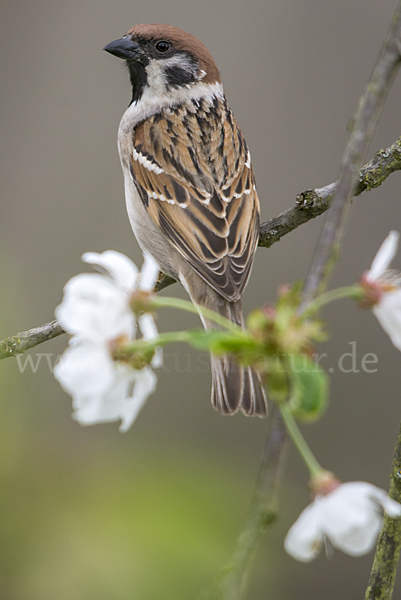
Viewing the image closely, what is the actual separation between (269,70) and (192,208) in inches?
75.2

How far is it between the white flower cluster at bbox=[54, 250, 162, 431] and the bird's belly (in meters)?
1.89

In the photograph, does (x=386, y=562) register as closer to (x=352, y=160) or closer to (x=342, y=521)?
(x=342, y=521)

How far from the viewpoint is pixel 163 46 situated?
317 centimetres

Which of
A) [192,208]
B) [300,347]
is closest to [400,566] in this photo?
[192,208]

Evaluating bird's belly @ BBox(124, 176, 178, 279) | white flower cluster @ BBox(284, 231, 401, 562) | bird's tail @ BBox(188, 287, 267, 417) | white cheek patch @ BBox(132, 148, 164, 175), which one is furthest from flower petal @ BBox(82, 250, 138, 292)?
white cheek patch @ BBox(132, 148, 164, 175)

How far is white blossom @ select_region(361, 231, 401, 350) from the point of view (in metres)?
0.86

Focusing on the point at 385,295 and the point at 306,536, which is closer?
the point at 306,536

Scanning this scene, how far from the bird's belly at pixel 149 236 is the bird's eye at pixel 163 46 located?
0.63 m

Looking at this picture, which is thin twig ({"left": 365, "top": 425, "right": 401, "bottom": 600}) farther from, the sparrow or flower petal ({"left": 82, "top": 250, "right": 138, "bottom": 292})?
the sparrow

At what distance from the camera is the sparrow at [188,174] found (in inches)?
101

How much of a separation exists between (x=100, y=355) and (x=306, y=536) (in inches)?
12.5

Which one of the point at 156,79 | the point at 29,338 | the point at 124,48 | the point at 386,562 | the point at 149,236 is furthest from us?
the point at 156,79

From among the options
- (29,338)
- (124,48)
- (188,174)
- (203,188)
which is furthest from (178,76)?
(29,338)

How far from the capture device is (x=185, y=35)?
3.18 meters
